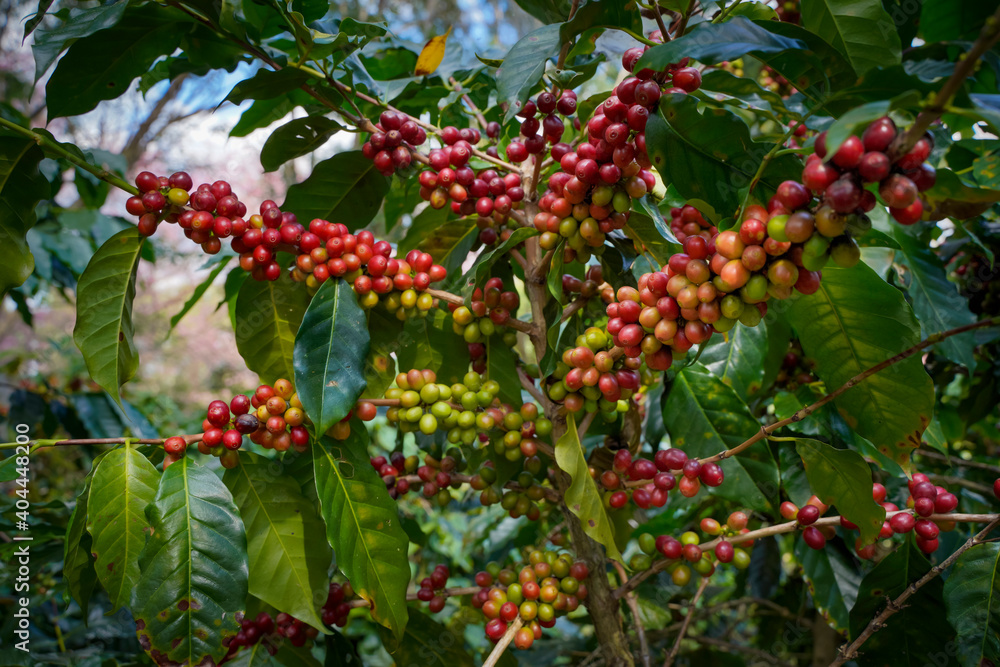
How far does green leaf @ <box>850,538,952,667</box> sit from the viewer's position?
2.50 ft

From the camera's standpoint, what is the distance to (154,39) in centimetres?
84

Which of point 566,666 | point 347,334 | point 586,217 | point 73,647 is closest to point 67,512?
point 73,647

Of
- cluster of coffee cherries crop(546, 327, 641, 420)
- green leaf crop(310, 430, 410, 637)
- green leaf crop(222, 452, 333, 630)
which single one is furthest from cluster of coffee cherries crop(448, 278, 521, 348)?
green leaf crop(222, 452, 333, 630)

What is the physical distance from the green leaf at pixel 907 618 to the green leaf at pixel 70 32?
1180 mm

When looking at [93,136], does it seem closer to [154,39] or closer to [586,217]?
[154,39]

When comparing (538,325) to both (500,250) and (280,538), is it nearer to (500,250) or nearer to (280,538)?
(500,250)

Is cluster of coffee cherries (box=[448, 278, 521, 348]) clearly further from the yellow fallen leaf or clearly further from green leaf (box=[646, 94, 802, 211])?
the yellow fallen leaf

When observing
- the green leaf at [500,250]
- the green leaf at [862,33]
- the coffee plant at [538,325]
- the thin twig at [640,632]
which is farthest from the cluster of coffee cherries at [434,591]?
the green leaf at [862,33]

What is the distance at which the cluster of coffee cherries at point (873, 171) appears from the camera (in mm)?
412

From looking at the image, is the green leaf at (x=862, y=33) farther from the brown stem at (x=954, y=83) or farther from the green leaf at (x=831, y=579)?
the green leaf at (x=831, y=579)

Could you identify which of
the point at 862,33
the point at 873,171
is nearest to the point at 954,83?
the point at 873,171

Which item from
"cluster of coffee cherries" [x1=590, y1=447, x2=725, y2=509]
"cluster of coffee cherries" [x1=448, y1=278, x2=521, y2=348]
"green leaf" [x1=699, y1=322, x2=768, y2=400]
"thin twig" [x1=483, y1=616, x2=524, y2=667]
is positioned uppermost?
"cluster of coffee cherries" [x1=448, y1=278, x2=521, y2=348]

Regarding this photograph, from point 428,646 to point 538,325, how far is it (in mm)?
544

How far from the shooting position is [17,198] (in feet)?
2.49
